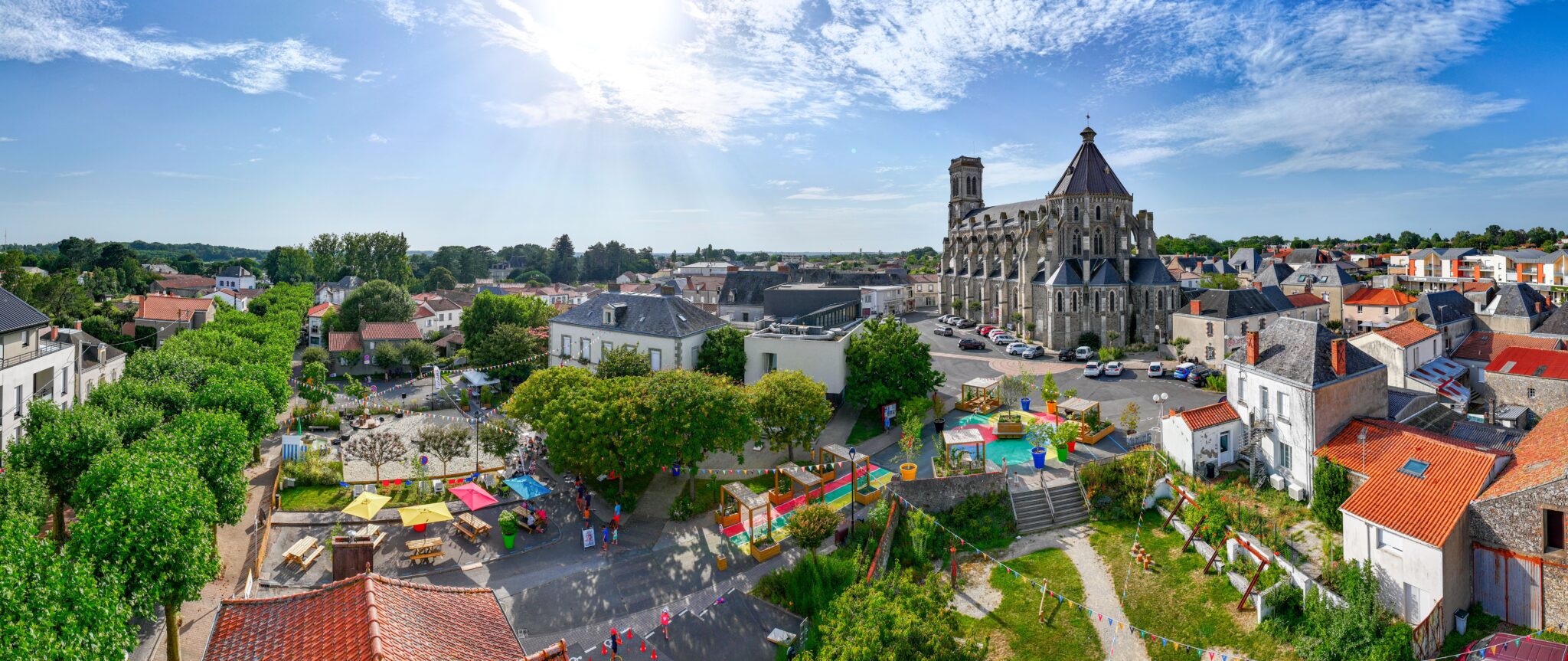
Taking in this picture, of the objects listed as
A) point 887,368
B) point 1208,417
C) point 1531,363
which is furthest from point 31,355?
point 1531,363

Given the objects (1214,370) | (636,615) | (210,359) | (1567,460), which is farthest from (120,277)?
(1567,460)

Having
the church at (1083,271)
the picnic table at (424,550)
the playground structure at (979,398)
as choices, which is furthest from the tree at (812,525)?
the church at (1083,271)

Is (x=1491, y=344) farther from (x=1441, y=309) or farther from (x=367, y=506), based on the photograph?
(x=367, y=506)

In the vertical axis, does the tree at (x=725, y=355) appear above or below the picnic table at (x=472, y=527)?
above

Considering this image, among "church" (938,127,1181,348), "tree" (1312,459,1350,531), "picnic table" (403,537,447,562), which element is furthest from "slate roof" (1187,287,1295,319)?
"picnic table" (403,537,447,562)

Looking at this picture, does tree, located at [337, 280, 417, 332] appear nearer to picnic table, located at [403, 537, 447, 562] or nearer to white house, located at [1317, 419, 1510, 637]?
picnic table, located at [403, 537, 447, 562]

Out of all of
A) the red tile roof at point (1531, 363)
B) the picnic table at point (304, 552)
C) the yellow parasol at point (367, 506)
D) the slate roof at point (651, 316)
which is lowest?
the picnic table at point (304, 552)

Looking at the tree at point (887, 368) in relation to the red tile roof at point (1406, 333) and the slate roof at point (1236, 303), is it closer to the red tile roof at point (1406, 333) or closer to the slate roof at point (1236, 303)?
the red tile roof at point (1406, 333)
